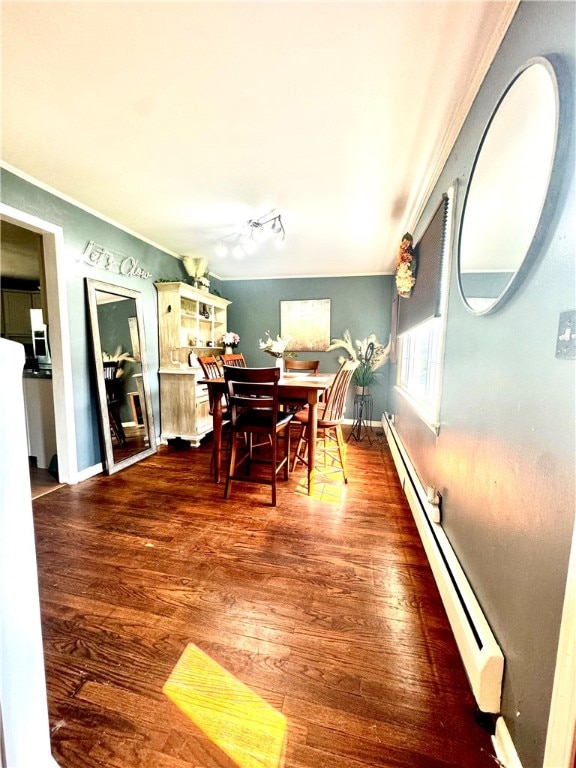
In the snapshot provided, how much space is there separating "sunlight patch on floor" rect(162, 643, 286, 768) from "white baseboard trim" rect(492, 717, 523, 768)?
0.62 m

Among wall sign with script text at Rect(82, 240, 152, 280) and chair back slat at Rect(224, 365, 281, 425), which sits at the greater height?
wall sign with script text at Rect(82, 240, 152, 280)

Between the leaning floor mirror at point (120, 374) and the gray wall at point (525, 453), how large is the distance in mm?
2956

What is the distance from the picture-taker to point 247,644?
1.14 metres

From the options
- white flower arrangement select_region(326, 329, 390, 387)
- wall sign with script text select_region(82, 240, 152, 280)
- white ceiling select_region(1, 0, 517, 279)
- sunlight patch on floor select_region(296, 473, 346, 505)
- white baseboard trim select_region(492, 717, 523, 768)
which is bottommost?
sunlight patch on floor select_region(296, 473, 346, 505)

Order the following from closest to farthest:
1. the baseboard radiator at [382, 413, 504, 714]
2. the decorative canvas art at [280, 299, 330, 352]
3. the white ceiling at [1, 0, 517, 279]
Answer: the baseboard radiator at [382, 413, 504, 714], the white ceiling at [1, 0, 517, 279], the decorative canvas art at [280, 299, 330, 352]

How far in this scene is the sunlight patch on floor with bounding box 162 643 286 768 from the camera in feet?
2.71

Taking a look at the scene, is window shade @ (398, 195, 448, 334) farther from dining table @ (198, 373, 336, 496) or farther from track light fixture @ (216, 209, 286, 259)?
track light fixture @ (216, 209, 286, 259)

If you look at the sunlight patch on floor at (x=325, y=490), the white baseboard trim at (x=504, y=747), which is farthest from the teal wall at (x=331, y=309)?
the white baseboard trim at (x=504, y=747)

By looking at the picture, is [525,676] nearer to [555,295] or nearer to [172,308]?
[555,295]

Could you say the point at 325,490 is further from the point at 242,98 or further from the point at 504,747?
the point at 242,98

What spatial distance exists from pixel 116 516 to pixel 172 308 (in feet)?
7.87

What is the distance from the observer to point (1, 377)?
563mm

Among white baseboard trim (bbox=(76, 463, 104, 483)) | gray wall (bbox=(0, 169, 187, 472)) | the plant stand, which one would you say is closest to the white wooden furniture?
gray wall (bbox=(0, 169, 187, 472))

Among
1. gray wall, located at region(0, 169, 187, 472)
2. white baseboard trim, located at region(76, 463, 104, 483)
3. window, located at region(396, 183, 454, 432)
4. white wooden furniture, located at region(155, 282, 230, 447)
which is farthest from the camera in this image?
white wooden furniture, located at region(155, 282, 230, 447)
